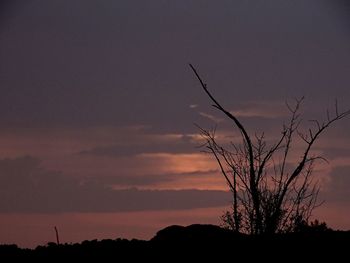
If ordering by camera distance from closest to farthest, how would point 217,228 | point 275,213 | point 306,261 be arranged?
point 306,261 → point 217,228 → point 275,213

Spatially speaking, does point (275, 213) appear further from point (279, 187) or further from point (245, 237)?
point (245, 237)

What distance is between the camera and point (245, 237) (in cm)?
2059

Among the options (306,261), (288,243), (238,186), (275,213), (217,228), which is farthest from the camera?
(238,186)

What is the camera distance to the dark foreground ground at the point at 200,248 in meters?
18.9

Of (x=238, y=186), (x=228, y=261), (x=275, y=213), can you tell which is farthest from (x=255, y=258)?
(x=238, y=186)

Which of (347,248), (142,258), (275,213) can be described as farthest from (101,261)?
(275,213)

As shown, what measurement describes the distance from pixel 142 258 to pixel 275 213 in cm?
724

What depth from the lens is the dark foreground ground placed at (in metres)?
18.9

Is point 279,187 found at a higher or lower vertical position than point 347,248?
higher

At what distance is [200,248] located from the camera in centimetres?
1967

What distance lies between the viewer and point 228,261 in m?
18.8

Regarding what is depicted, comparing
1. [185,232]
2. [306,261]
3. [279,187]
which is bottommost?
[306,261]

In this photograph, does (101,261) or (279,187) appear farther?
(279,187)

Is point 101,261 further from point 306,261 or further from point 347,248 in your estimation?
point 347,248
